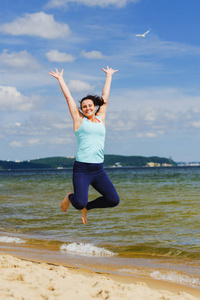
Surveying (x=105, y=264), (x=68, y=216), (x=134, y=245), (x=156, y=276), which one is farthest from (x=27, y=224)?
(x=156, y=276)

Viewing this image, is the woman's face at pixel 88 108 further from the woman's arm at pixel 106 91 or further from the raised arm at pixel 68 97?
the woman's arm at pixel 106 91

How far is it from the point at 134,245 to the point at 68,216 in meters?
6.21

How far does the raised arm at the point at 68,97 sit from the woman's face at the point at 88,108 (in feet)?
0.40

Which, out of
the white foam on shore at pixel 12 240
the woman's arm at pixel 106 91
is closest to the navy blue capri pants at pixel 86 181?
the woman's arm at pixel 106 91

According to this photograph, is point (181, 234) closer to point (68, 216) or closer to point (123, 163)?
point (68, 216)

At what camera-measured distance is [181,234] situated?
1120cm

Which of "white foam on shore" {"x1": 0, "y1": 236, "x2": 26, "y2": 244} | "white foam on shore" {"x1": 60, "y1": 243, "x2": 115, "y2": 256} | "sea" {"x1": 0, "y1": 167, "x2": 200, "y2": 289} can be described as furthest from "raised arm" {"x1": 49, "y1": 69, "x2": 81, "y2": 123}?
"white foam on shore" {"x1": 0, "y1": 236, "x2": 26, "y2": 244}

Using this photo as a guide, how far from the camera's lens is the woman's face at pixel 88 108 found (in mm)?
6258

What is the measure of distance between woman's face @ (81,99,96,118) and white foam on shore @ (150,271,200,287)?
3.50 metres

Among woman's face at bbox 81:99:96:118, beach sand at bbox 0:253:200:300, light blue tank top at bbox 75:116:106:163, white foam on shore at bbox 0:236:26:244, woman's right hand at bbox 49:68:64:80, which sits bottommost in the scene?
white foam on shore at bbox 0:236:26:244

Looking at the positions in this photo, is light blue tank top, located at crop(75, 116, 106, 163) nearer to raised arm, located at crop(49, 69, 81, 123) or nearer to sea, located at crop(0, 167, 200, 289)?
raised arm, located at crop(49, 69, 81, 123)

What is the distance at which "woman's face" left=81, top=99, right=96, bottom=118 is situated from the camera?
246 inches

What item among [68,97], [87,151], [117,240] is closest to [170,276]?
[87,151]

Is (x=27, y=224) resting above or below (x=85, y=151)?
below
